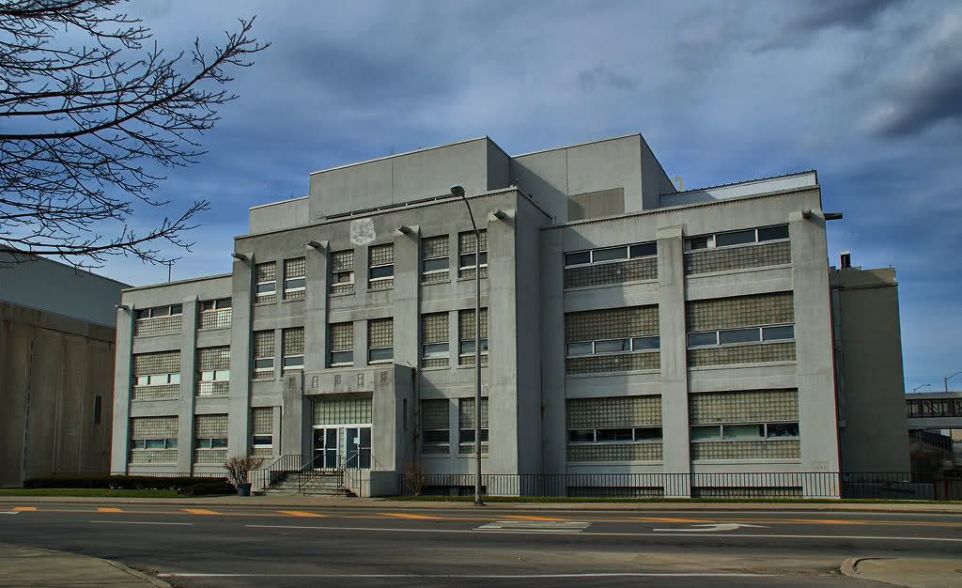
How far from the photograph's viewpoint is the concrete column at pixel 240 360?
4244cm

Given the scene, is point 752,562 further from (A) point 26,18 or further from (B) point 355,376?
(B) point 355,376

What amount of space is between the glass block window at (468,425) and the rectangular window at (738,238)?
1096 centimetres

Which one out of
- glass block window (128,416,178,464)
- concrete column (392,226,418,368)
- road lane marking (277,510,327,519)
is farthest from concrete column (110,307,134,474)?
road lane marking (277,510,327,519)

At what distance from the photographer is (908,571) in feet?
40.0

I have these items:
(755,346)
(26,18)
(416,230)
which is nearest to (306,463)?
(416,230)

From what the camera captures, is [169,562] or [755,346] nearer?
[169,562]

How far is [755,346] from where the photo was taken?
110ft

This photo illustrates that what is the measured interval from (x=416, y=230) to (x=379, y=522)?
62.6 feet

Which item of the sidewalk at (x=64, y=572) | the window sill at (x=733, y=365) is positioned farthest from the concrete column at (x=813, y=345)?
the sidewalk at (x=64, y=572)

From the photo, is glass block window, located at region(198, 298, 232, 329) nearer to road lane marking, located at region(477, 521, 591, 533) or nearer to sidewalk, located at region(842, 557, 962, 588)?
road lane marking, located at region(477, 521, 591, 533)

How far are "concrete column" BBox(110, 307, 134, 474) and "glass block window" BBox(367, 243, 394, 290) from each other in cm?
1848

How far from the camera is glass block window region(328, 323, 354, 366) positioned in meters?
39.9

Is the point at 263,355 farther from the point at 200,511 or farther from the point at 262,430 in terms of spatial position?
the point at 200,511

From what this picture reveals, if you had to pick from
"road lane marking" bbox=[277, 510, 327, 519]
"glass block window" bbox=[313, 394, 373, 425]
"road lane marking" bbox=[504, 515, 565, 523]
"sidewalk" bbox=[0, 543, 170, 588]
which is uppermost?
"glass block window" bbox=[313, 394, 373, 425]
